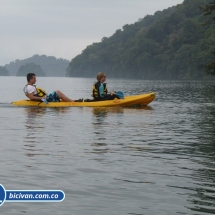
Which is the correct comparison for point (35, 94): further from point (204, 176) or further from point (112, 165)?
point (204, 176)

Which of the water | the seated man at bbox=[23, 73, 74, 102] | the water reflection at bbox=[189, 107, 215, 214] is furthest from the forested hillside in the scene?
the water reflection at bbox=[189, 107, 215, 214]

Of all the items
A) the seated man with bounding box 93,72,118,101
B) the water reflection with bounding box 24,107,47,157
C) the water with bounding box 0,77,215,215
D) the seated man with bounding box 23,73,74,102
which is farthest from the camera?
the seated man with bounding box 93,72,118,101

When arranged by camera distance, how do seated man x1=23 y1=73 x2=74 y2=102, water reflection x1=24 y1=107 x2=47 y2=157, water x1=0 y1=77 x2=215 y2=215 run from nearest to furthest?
water x1=0 y1=77 x2=215 y2=215 → water reflection x1=24 y1=107 x2=47 y2=157 → seated man x1=23 y1=73 x2=74 y2=102

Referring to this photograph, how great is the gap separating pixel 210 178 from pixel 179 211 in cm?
196

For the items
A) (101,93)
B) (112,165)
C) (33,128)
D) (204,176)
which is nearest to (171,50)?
(101,93)

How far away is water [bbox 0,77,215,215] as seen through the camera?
26.4 feet

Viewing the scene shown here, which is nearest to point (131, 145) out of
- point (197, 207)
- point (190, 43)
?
point (197, 207)

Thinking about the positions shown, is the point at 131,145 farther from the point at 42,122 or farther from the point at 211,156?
the point at 42,122

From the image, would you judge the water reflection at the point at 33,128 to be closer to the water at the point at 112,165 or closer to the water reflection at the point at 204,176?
the water at the point at 112,165

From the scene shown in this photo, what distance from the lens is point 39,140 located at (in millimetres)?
13859

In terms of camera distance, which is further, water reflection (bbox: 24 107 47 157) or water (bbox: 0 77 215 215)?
water reflection (bbox: 24 107 47 157)

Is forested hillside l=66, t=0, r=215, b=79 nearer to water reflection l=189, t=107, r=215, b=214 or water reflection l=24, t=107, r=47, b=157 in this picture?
water reflection l=24, t=107, r=47, b=157

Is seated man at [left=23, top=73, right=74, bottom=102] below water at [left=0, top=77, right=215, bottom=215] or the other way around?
the other way around

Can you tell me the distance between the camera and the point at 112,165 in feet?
34.8
